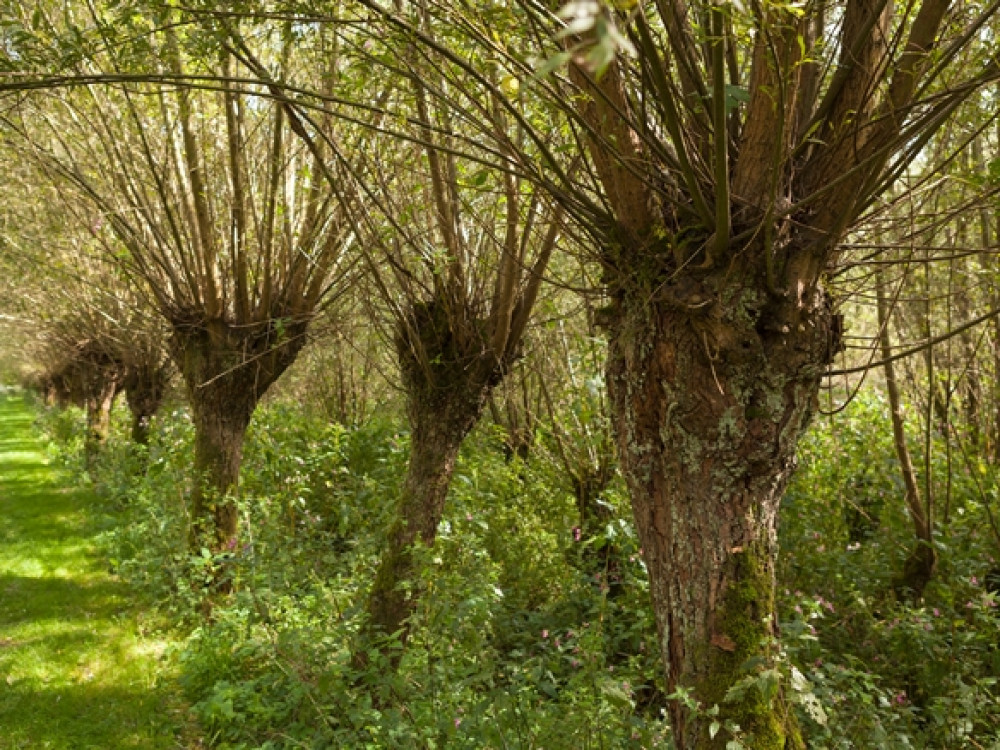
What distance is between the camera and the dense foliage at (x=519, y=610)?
3.37 m

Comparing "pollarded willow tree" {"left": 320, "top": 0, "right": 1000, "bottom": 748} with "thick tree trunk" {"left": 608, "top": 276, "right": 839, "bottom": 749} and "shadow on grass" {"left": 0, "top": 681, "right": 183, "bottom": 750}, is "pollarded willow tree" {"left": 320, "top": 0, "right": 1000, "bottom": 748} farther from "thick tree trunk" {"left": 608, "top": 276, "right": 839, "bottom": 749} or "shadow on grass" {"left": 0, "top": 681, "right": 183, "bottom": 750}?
"shadow on grass" {"left": 0, "top": 681, "right": 183, "bottom": 750}

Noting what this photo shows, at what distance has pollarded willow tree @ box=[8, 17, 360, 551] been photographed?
5625mm

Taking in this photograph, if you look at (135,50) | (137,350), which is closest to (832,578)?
A: (135,50)

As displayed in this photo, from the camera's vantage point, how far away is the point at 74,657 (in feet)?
18.6

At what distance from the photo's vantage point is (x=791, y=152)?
6.83 ft

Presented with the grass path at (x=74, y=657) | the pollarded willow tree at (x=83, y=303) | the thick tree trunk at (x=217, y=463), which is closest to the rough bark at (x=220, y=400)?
the thick tree trunk at (x=217, y=463)

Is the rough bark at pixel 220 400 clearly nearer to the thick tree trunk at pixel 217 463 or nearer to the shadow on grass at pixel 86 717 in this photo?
the thick tree trunk at pixel 217 463

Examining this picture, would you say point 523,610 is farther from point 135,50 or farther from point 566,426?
point 135,50

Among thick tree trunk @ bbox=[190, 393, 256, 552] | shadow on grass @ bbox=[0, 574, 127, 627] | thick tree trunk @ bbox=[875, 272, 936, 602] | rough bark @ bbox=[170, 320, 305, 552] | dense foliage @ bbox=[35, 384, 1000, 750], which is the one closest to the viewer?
dense foliage @ bbox=[35, 384, 1000, 750]

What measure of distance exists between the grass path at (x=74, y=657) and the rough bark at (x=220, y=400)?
3.33ft

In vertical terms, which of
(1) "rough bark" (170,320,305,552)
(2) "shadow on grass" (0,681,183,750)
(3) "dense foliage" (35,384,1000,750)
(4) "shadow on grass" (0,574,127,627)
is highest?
(1) "rough bark" (170,320,305,552)

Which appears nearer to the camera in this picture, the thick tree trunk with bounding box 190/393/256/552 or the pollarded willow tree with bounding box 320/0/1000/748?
the pollarded willow tree with bounding box 320/0/1000/748

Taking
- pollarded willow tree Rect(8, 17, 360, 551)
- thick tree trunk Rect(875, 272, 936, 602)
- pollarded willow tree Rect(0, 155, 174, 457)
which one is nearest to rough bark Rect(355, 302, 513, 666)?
pollarded willow tree Rect(8, 17, 360, 551)

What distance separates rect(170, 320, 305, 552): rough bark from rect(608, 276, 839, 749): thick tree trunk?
437cm
